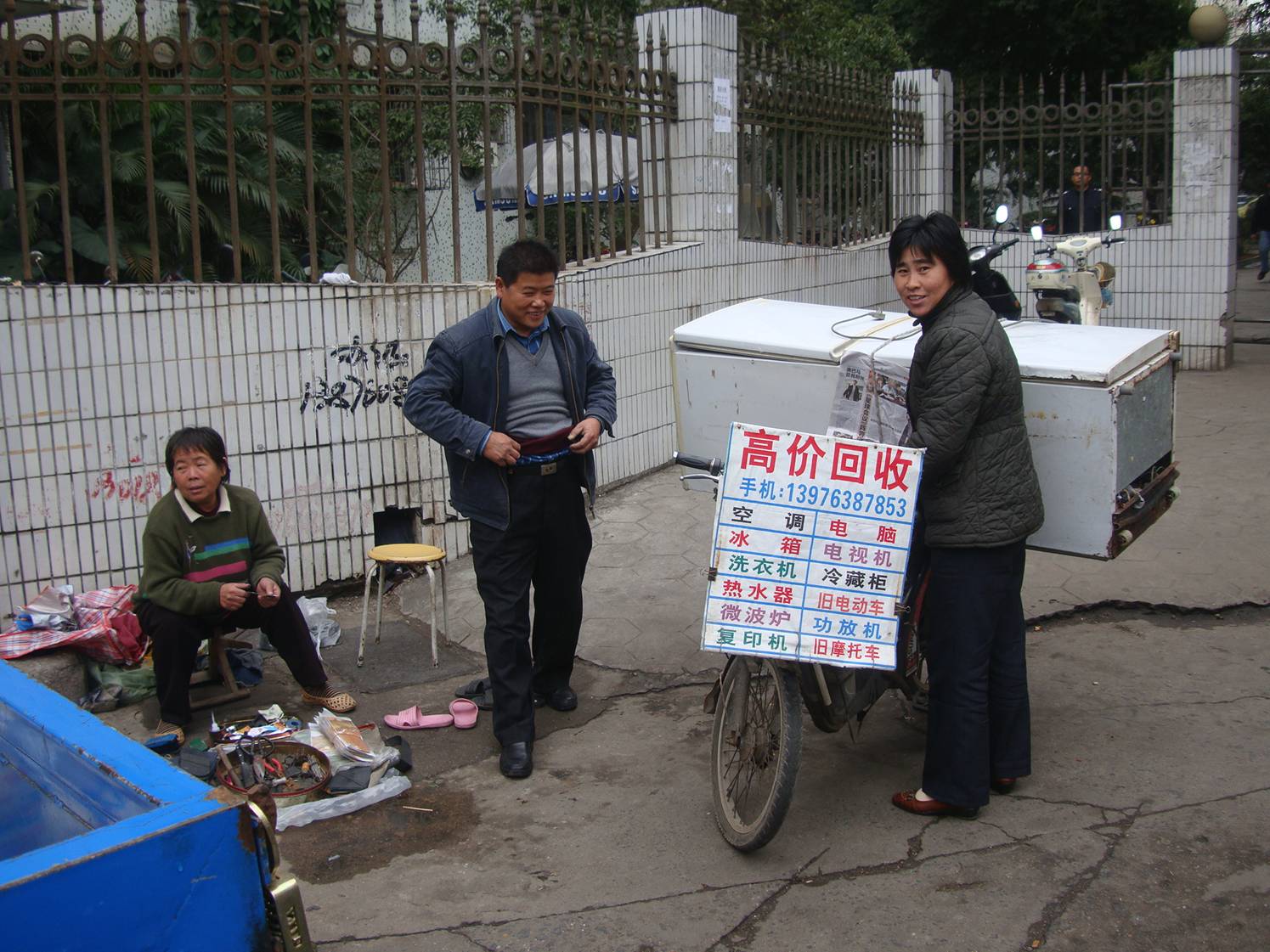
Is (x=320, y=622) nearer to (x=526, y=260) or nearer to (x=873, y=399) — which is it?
(x=526, y=260)

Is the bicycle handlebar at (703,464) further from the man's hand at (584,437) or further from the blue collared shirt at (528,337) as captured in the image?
the blue collared shirt at (528,337)

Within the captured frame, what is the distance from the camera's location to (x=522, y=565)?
4469 millimetres

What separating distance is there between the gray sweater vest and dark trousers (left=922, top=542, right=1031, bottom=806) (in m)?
1.42

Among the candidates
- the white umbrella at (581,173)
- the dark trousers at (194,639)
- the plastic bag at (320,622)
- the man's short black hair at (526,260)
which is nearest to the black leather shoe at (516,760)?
the dark trousers at (194,639)

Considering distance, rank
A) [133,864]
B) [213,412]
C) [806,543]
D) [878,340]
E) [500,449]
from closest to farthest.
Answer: [133,864], [806,543], [878,340], [500,449], [213,412]

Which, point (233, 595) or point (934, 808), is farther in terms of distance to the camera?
point (233, 595)

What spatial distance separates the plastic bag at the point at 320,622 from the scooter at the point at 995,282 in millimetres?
4378

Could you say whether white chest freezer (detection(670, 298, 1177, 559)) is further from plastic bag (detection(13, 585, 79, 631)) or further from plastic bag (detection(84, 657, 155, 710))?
plastic bag (detection(13, 585, 79, 631))

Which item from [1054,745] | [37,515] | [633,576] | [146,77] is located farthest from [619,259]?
[1054,745]

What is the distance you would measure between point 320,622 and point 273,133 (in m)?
2.19

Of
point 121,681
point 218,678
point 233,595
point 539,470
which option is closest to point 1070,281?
point 539,470

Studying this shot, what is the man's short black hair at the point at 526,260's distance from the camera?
4.28m

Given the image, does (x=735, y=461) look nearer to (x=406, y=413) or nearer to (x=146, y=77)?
(x=406, y=413)

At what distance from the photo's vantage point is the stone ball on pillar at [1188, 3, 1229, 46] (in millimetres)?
10602
